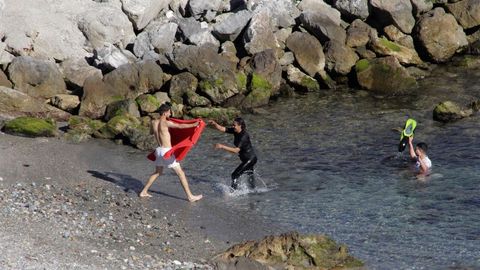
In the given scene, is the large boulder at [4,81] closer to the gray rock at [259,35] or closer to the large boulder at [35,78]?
the large boulder at [35,78]

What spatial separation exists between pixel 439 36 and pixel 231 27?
389 inches

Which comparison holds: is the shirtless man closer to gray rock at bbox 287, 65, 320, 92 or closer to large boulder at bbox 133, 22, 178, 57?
gray rock at bbox 287, 65, 320, 92

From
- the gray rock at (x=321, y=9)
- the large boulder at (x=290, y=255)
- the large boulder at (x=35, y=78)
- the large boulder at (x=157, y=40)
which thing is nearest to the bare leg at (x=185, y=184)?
the large boulder at (x=290, y=255)

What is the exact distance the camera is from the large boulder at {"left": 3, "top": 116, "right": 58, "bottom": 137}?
24.8m

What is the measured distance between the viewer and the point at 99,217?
16797 millimetres

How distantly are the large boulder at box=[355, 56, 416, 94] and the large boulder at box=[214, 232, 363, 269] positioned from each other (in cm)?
1755

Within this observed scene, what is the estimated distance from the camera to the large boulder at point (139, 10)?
3572 centimetres

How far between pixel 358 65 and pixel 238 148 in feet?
46.7

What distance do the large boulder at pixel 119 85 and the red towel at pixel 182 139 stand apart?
1057 centimetres

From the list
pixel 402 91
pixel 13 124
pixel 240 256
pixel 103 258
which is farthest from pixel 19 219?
pixel 402 91

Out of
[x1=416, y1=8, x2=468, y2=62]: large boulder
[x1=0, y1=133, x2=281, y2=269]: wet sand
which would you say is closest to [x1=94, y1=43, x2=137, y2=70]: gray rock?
[x1=0, y1=133, x2=281, y2=269]: wet sand

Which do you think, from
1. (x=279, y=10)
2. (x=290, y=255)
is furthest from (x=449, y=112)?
(x=290, y=255)

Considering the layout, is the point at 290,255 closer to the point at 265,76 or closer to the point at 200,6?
the point at 265,76

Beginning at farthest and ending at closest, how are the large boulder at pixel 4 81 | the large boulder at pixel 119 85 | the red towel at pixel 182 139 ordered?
the large boulder at pixel 4 81, the large boulder at pixel 119 85, the red towel at pixel 182 139
